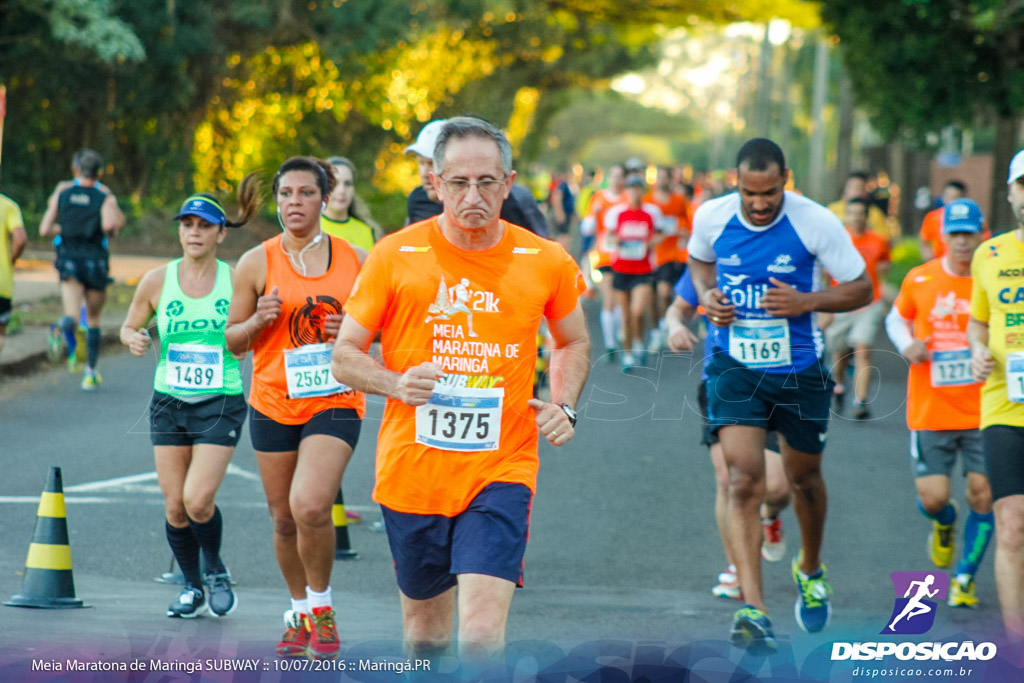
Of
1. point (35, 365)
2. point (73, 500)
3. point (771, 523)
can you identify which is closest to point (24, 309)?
point (35, 365)

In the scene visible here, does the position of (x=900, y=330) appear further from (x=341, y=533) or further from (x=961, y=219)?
(x=341, y=533)

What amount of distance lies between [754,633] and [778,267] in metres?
1.54

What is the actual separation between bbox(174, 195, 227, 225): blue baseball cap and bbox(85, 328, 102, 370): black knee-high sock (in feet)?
22.1

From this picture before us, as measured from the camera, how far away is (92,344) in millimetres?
12781

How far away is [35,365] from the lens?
45.3 feet

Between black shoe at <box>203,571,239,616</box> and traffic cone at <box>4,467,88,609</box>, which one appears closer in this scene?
traffic cone at <box>4,467,88,609</box>

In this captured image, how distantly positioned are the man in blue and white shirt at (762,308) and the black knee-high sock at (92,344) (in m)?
7.96

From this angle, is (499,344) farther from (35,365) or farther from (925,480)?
(35,365)

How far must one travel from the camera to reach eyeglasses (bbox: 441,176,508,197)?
13.6 feet

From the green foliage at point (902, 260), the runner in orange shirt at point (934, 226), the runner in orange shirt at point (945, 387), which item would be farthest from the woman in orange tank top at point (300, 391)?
the green foliage at point (902, 260)

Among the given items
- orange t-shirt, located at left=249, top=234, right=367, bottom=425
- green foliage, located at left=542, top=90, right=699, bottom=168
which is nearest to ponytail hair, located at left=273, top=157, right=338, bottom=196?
orange t-shirt, located at left=249, top=234, right=367, bottom=425

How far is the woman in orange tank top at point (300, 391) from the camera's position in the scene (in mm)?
5512

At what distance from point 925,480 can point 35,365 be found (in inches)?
372

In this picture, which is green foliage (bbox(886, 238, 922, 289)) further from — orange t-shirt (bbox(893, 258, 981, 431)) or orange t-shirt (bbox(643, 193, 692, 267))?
orange t-shirt (bbox(893, 258, 981, 431))
